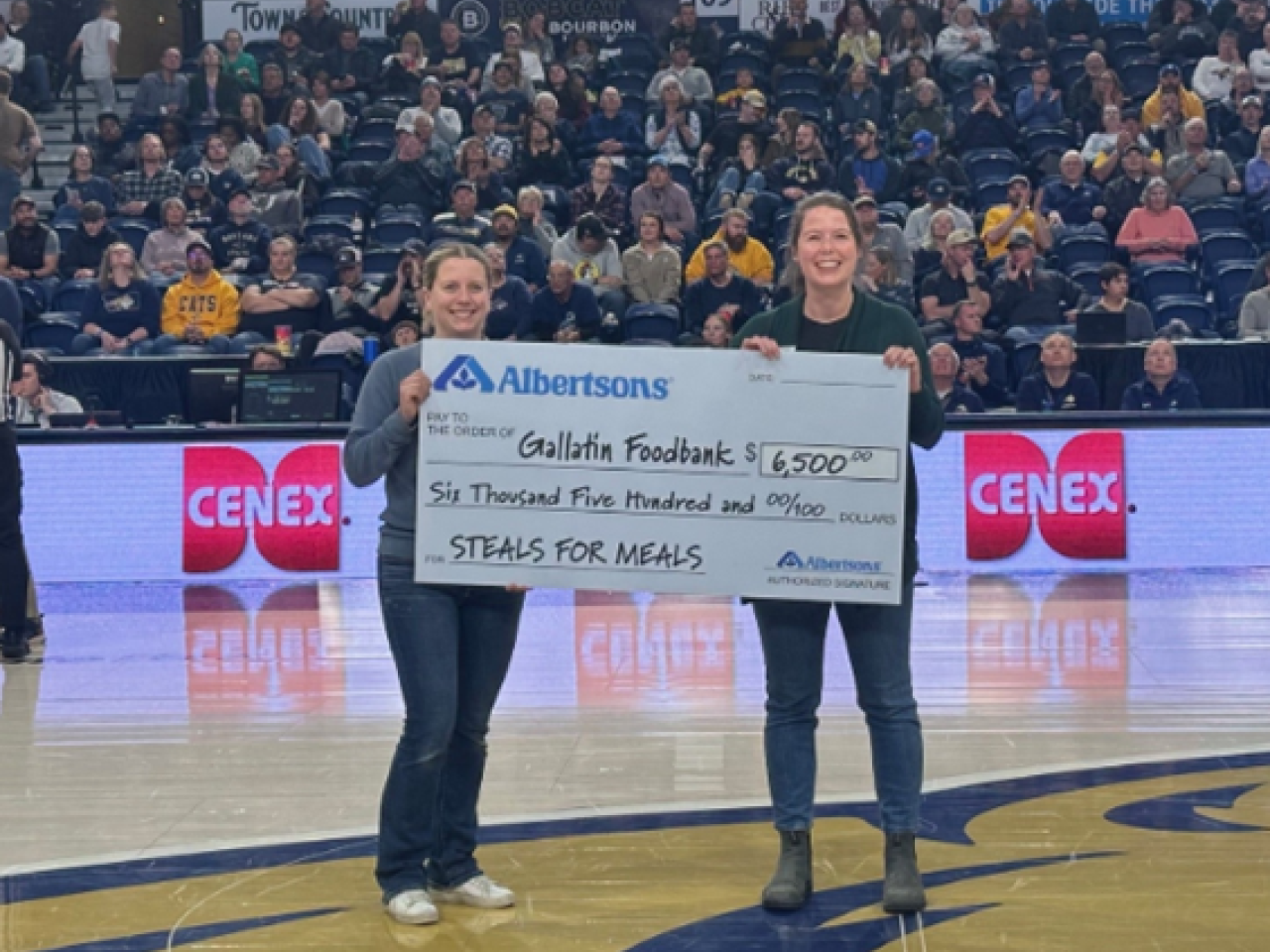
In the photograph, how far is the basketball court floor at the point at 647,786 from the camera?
5352mm

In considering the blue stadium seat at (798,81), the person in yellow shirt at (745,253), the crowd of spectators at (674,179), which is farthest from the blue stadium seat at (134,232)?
the blue stadium seat at (798,81)

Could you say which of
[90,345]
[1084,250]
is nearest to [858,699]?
[90,345]

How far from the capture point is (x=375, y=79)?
21.5m

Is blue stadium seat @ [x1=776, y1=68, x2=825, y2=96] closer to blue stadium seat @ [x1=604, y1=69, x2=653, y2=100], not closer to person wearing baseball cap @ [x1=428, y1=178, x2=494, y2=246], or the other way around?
blue stadium seat @ [x1=604, y1=69, x2=653, y2=100]

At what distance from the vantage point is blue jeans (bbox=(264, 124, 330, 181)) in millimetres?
19609

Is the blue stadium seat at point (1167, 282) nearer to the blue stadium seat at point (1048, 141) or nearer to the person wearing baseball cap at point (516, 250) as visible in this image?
the blue stadium seat at point (1048, 141)

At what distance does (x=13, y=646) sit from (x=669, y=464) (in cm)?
577

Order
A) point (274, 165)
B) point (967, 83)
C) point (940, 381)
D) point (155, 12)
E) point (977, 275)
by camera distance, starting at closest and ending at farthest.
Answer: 1. point (940, 381)
2. point (977, 275)
3. point (274, 165)
4. point (967, 83)
5. point (155, 12)

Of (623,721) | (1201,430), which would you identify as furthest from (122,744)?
(1201,430)

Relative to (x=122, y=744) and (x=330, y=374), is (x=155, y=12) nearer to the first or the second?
(x=330, y=374)

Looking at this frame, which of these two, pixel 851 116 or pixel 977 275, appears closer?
pixel 977 275

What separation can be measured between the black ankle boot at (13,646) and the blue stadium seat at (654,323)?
6.83 m

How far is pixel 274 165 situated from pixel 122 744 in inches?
458

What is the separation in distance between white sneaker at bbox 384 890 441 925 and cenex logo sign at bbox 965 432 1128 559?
27.1 feet
